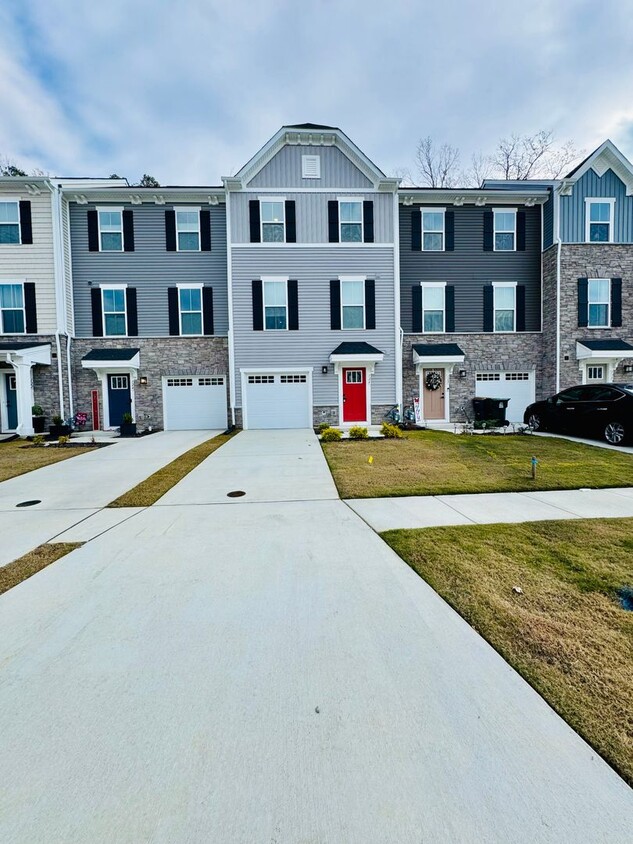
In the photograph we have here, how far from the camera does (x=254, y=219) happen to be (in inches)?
541

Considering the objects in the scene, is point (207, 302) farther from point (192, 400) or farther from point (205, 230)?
point (192, 400)

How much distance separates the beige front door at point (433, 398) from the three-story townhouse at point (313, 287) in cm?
165

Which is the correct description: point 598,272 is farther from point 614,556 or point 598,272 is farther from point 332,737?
point 332,737

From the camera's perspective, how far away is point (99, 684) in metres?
2.09

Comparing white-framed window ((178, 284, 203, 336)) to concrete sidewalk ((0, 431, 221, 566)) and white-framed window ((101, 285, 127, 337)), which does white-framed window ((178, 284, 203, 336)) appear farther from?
concrete sidewalk ((0, 431, 221, 566))

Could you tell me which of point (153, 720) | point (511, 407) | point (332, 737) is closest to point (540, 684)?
point (332, 737)

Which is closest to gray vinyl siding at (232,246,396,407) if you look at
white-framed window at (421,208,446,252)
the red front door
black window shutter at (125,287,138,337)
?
the red front door

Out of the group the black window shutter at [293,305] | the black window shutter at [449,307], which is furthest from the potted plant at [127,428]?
the black window shutter at [449,307]

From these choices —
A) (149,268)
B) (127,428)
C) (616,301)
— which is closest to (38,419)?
(127,428)

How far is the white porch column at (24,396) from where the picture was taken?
42.1 feet

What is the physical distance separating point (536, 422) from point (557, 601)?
10332 millimetres

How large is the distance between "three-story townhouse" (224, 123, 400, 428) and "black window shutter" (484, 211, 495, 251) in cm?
397

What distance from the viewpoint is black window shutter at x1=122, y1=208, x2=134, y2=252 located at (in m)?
14.3

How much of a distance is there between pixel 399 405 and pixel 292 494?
363 inches
